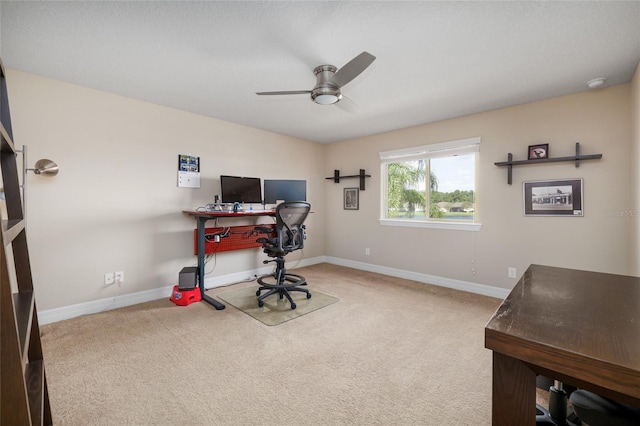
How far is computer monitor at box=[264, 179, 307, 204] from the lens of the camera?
419 centimetres

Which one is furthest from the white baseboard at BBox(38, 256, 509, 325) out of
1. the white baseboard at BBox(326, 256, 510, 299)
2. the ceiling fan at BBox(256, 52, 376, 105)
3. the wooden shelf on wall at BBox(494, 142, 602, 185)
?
the ceiling fan at BBox(256, 52, 376, 105)

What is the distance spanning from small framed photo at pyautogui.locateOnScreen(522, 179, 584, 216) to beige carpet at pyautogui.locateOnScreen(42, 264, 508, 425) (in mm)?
1233

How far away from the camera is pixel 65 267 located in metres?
2.79

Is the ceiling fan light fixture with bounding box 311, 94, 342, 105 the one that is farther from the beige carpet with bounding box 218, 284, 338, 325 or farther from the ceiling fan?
the beige carpet with bounding box 218, 284, 338, 325

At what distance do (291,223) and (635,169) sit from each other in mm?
3334

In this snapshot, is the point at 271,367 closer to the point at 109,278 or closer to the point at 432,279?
the point at 109,278

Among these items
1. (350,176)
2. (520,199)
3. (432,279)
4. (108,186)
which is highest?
(350,176)

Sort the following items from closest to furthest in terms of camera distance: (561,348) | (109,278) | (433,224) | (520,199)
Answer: (561,348), (109,278), (520,199), (433,224)

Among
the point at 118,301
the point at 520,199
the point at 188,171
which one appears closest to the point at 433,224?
the point at 520,199

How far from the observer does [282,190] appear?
425 centimetres

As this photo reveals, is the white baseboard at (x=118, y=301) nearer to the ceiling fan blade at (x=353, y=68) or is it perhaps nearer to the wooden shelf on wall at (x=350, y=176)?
the wooden shelf on wall at (x=350, y=176)

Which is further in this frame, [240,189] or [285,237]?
[240,189]

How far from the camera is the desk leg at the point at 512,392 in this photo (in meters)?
0.69

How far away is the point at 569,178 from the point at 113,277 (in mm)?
5121
